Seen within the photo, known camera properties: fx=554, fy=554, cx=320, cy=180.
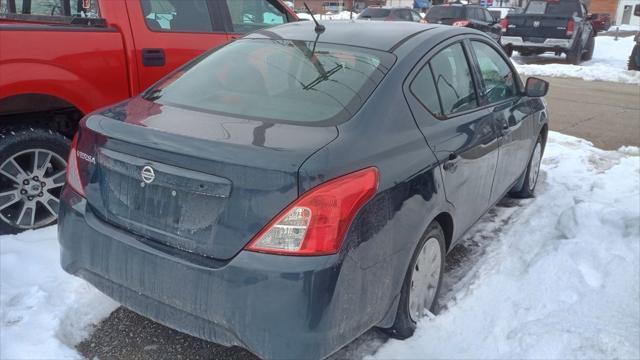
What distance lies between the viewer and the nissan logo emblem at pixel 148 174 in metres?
2.25

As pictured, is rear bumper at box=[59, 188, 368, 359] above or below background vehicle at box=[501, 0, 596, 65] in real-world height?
below

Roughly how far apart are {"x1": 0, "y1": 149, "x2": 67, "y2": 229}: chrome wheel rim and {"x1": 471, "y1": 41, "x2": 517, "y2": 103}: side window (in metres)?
2.94

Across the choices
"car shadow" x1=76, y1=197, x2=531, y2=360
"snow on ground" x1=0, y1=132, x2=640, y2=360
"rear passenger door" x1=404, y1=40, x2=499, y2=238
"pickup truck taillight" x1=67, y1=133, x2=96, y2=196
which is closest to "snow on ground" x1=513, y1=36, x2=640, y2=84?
"snow on ground" x1=0, y1=132, x2=640, y2=360

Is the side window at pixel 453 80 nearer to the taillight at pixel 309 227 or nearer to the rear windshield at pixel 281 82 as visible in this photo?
the rear windshield at pixel 281 82

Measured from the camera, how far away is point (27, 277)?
323 cm

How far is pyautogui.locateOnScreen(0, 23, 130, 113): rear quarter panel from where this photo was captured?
3455 mm

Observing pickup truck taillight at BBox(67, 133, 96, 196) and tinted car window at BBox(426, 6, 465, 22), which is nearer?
pickup truck taillight at BBox(67, 133, 96, 196)

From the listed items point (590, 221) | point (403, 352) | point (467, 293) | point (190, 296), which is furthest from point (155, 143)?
point (590, 221)

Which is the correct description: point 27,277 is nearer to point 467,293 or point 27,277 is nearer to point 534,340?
point 467,293

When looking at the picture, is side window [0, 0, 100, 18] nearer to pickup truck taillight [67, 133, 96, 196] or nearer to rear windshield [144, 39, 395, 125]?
rear windshield [144, 39, 395, 125]

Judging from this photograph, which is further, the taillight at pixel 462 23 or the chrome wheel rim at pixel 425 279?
the taillight at pixel 462 23

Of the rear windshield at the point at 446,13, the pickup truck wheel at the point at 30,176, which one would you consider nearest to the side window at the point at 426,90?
the pickup truck wheel at the point at 30,176

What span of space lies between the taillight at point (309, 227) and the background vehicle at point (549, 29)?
15.5 meters

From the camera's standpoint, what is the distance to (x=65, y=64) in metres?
3.70
